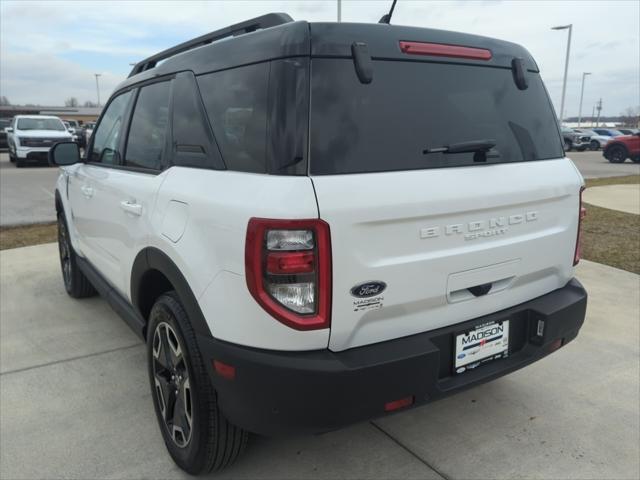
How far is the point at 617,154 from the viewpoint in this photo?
925 inches

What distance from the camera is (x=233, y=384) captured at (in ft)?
6.54

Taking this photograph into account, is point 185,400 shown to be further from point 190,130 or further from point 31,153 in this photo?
point 31,153

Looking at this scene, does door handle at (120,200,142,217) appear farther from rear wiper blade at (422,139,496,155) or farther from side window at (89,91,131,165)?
rear wiper blade at (422,139,496,155)

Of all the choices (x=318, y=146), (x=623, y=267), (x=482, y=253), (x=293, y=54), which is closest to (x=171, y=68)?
(x=293, y=54)

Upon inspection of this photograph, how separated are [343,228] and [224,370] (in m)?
0.72

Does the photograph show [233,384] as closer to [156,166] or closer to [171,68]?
[156,166]

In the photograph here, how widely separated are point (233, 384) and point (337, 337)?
437 mm

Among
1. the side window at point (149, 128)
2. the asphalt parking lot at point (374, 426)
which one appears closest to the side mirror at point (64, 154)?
the side window at point (149, 128)

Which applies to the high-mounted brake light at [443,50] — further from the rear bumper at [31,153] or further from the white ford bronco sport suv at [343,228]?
the rear bumper at [31,153]

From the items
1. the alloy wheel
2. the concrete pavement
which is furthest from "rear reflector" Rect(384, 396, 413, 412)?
the concrete pavement

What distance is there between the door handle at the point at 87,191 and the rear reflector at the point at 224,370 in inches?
82.6

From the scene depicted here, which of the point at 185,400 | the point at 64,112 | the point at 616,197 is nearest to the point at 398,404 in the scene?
the point at 185,400

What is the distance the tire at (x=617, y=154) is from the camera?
23080mm

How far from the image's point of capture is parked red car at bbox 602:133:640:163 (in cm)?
2259
